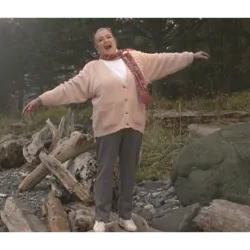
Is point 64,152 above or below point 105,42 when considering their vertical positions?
below

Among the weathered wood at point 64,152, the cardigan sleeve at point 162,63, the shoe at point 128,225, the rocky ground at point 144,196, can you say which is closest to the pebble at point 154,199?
the rocky ground at point 144,196

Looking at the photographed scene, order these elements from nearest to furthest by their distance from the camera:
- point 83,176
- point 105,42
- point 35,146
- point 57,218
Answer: point 105,42, point 57,218, point 83,176, point 35,146

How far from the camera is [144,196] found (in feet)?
13.0

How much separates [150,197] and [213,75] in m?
0.91

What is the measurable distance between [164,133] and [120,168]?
45cm

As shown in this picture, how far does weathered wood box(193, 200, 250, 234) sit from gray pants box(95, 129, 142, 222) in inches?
18.9

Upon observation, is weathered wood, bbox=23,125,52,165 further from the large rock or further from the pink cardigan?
the large rock

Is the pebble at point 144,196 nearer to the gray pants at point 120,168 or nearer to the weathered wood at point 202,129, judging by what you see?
the gray pants at point 120,168

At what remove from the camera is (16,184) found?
4.06 metres

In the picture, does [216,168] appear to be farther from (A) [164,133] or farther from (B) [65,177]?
(B) [65,177]

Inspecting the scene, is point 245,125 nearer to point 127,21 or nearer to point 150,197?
point 150,197

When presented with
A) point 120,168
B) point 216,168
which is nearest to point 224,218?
point 216,168

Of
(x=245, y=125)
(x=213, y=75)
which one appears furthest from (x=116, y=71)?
(x=245, y=125)

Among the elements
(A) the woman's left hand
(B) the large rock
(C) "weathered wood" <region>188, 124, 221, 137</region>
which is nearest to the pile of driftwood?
(B) the large rock
